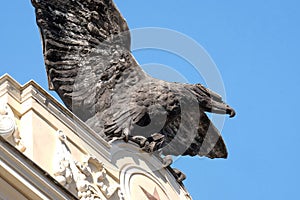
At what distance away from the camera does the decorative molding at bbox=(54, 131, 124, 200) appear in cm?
1666

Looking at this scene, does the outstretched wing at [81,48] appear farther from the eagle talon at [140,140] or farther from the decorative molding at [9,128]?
the decorative molding at [9,128]

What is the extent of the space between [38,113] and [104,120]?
229cm

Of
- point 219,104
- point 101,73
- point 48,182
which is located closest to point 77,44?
point 101,73

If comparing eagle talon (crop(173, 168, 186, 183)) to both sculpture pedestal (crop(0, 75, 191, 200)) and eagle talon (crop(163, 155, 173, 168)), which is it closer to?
eagle talon (crop(163, 155, 173, 168))

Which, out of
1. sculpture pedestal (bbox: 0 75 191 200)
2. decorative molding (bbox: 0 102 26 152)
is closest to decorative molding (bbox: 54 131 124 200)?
sculpture pedestal (bbox: 0 75 191 200)

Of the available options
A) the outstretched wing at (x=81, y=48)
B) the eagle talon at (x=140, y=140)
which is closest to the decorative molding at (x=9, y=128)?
the eagle talon at (x=140, y=140)

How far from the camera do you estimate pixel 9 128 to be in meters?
16.4

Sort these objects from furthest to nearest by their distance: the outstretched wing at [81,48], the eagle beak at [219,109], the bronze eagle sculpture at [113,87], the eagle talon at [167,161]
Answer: the eagle beak at [219,109] < the outstretched wing at [81,48] < the bronze eagle sculpture at [113,87] < the eagle talon at [167,161]

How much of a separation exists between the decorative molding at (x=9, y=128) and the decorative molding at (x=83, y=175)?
1.70 feet

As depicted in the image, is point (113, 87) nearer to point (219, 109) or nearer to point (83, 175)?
point (219, 109)

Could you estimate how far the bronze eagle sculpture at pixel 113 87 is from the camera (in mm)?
19562

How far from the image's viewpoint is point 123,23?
2106 centimetres

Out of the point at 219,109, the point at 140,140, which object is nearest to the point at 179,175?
the point at 140,140

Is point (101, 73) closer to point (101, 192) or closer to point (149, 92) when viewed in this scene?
point (149, 92)
